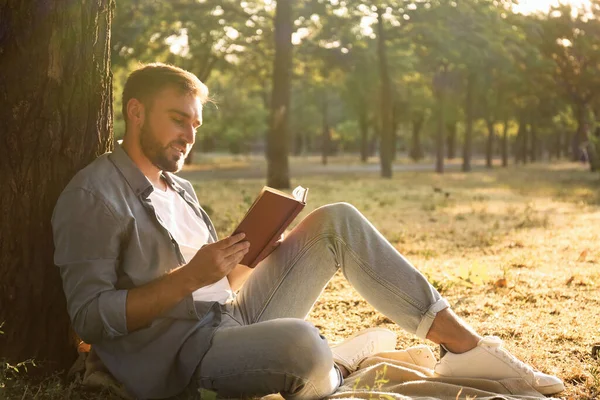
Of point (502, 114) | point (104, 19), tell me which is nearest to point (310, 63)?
point (502, 114)

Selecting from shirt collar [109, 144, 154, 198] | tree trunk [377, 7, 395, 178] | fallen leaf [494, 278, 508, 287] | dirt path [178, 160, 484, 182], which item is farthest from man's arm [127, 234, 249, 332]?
dirt path [178, 160, 484, 182]

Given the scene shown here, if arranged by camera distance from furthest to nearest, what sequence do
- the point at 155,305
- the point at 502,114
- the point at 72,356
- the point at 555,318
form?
the point at 502,114 < the point at 555,318 < the point at 72,356 < the point at 155,305

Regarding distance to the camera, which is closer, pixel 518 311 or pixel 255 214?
pixel 255 214

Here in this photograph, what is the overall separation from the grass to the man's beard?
1141 millimetres

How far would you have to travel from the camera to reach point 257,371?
299cm

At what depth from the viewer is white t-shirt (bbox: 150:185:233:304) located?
3.38m

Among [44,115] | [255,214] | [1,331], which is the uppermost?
[44,115]

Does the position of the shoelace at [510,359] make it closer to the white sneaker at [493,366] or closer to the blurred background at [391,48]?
the white sneaker at [493,366]

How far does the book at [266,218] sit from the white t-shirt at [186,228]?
0.26m

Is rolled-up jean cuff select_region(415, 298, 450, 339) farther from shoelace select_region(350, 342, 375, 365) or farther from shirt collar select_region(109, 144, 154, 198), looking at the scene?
shirt collar select_region(109, 144, 154, 198)

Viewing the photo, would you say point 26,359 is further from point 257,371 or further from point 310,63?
point 310,63

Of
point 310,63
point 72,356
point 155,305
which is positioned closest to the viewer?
point 155,305

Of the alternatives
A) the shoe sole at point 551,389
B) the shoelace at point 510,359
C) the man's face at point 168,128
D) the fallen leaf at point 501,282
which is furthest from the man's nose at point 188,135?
the fallen leaf at point 501,282

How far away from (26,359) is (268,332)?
1344 millimetres
